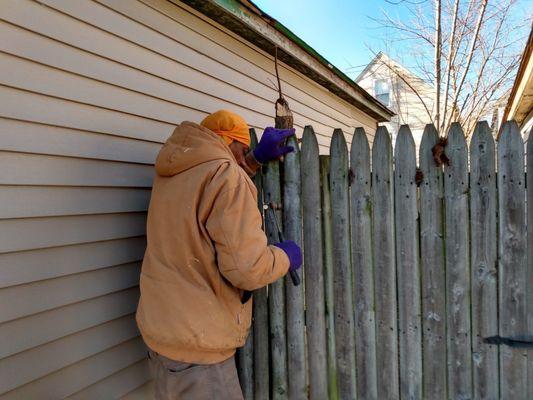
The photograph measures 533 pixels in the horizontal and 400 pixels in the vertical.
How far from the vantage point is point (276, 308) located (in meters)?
2.54

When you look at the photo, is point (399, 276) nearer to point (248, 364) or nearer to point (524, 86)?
point (248, 364)

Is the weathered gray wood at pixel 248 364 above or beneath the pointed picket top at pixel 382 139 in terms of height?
beneath

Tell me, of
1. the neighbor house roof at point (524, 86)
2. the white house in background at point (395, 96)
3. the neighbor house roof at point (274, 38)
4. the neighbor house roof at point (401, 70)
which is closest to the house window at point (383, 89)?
the white house in background at point (395, 96)

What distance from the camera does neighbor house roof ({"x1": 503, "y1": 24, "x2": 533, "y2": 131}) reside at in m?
4.41

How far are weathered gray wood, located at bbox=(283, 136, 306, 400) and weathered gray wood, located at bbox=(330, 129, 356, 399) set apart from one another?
0.21 m

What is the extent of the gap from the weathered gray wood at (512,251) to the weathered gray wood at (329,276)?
2.92 feet

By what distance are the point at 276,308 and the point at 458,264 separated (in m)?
1.07

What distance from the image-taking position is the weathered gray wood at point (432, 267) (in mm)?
2229

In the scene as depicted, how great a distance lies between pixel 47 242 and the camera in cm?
207

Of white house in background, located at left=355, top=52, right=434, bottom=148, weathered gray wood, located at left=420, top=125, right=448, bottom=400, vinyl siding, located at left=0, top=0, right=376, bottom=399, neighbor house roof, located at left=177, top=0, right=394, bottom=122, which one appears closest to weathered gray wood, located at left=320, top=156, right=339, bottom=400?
weathered gray wood, located at left=420, top=125, right=448, bottom=400

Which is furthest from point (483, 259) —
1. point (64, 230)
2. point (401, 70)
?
point (401, 70)

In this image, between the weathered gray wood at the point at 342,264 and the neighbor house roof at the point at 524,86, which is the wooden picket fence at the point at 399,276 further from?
the neighbor house roof at the point at 524,86

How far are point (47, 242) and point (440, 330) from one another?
2.11 m

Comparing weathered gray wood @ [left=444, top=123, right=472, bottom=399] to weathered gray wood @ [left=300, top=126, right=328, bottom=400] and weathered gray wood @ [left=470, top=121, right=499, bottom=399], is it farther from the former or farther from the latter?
weathered gray wood @ [left=300, top=126, right=328, bottom=400]
